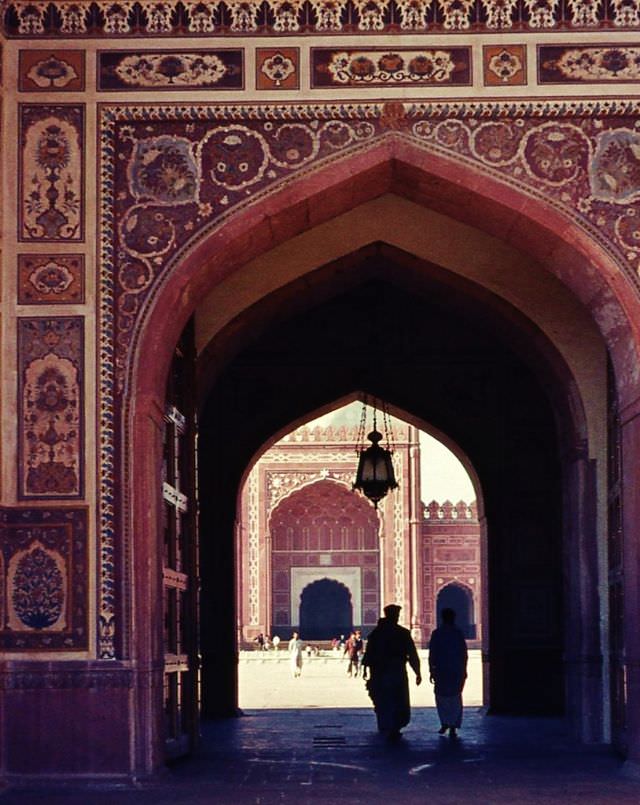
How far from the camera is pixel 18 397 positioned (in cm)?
804

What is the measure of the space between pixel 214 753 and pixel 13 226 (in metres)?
3.57

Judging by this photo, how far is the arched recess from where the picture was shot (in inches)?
318

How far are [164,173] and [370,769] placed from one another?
345 centimetres

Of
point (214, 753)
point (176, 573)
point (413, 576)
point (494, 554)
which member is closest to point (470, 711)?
→ point (494, 554)

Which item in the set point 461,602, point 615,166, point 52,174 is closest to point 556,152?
point 615,166

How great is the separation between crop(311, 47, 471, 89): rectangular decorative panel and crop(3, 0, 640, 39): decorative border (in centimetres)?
11

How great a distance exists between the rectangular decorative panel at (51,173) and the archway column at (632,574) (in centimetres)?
305

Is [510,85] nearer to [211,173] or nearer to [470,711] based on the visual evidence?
[211,173]

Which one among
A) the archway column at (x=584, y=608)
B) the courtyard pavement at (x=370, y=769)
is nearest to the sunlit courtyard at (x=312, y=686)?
the courtyard pavement at (x=370, y=769)

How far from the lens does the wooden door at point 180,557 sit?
347 inches

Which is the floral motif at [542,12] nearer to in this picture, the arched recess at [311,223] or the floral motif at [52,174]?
A: the arched recess at [311,223]

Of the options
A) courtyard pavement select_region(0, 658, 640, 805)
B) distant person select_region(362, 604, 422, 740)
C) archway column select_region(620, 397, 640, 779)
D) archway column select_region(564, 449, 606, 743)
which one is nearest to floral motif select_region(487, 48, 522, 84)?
archway column select_region(620, 397, 640, 779)

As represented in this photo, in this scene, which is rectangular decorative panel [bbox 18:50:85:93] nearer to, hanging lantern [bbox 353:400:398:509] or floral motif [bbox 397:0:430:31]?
floral motif [bbox 397:0:430:31]

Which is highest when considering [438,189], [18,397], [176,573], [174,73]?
[174,73]
